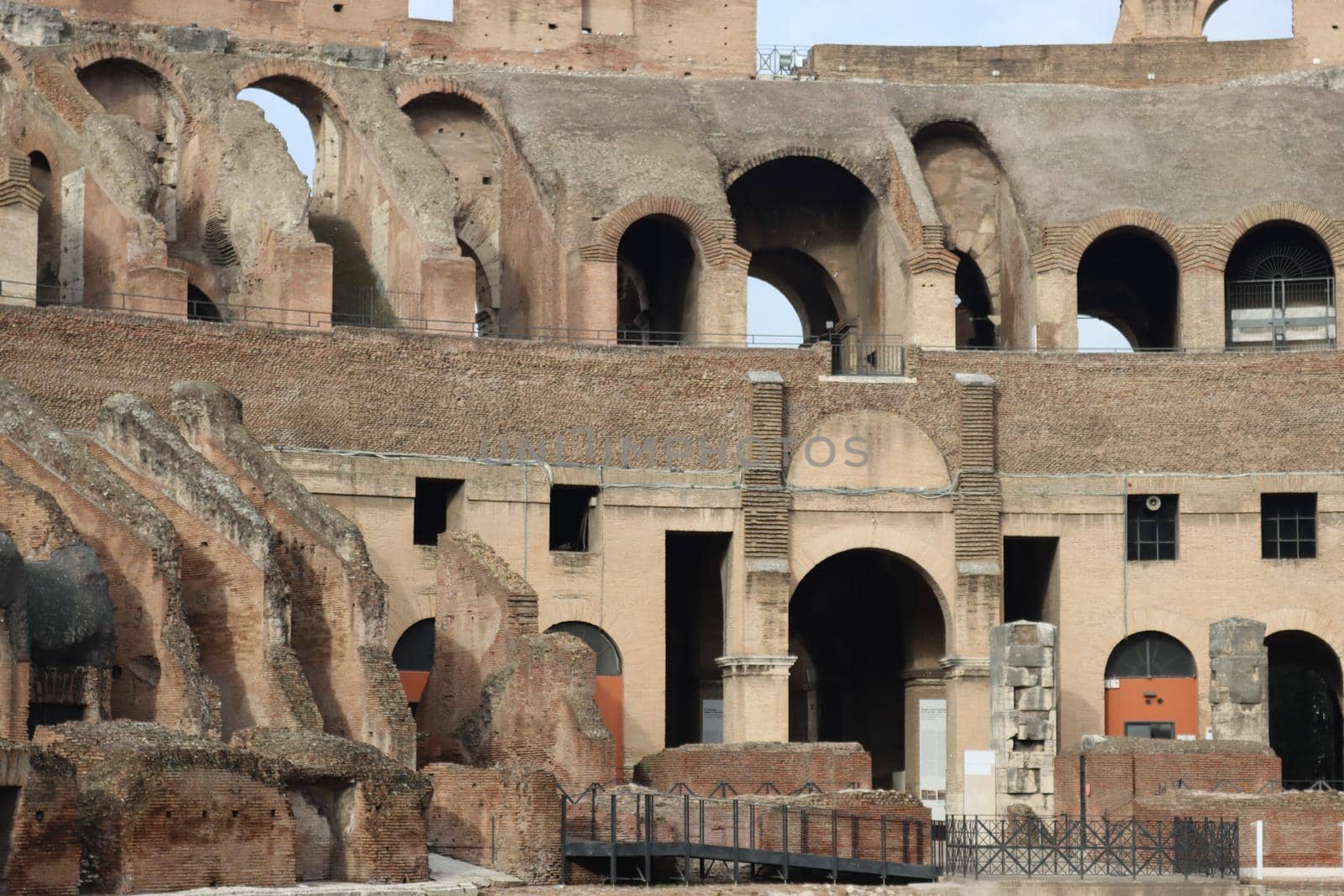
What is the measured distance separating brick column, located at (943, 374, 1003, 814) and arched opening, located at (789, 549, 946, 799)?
0.88 m

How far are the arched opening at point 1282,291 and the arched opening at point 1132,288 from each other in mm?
1283

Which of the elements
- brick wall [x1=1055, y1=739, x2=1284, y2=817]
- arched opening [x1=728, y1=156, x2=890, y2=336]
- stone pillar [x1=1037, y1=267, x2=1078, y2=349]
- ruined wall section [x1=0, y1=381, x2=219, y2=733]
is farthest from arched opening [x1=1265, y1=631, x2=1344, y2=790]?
ruined wall section [x1=0, y1=381, x2=219, y2=733]

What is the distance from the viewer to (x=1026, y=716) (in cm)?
3697

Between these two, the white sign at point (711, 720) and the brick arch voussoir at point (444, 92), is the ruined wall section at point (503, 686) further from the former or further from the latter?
the brick arch voussoir at point (444, 92)

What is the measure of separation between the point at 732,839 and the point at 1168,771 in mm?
7597

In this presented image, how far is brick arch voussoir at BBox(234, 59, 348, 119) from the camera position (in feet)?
147

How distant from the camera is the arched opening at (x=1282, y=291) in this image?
45.2 m

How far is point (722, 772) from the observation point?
1331 inches

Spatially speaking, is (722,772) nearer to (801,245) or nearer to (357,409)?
(357,409)

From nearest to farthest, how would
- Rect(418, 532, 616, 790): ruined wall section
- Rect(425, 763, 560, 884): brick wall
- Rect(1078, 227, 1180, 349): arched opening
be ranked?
Rect(425, 763, 560, 884): brick wall, Rect(418, 532, 616, 790): ruined wall section, Rect(1078, 227, 1180, 349): arched opening

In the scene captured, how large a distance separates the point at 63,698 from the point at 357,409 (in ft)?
33.9

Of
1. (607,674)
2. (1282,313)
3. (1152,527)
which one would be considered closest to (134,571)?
(607,674)

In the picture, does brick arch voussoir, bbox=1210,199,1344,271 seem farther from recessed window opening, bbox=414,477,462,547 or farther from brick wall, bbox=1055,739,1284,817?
recessed window opening, bbox=414,477,462,547

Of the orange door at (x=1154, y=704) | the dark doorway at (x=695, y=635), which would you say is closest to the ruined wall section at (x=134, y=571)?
the dark doorway at (x=695, y=635)
